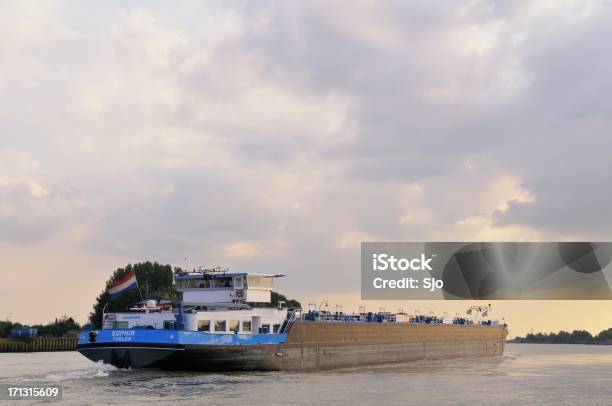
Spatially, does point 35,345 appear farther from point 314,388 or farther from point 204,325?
point 314,388

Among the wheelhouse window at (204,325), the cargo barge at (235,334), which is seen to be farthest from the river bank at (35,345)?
the wheelhouse window at (204,325)

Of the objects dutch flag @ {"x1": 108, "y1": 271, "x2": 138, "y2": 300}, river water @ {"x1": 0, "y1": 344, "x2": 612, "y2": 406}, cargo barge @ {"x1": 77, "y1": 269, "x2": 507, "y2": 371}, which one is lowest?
river water @ {"x1": 0, "y1": 344, "x2": 612, "y2": 406}

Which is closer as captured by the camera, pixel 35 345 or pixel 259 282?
pixel 259 282

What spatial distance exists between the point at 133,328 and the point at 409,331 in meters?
37.2

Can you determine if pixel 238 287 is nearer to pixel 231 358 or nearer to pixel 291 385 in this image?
pixel 231 358

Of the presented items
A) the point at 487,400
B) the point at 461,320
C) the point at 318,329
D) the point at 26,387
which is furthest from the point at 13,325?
the point at 487,400

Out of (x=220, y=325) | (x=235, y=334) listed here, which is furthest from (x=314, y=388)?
(x=220, y=325)

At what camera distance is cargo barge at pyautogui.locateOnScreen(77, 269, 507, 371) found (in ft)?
168

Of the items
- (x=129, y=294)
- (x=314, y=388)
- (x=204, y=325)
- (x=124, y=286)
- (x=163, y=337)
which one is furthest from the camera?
(x=129, y=294)

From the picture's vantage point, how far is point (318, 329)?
63812mm

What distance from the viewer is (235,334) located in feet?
177

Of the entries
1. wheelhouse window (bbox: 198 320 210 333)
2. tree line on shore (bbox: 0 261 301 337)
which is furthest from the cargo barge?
tree line on shore (bbox: 0 261 301 337)

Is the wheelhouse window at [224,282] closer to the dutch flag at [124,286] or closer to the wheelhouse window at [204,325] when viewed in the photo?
the wheelhouse window at [204,325]

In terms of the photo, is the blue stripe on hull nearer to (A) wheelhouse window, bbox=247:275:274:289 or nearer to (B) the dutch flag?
(B) the dutch flag
